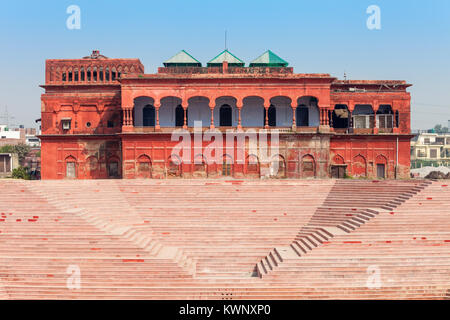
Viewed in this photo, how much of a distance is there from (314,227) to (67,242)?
9696mm

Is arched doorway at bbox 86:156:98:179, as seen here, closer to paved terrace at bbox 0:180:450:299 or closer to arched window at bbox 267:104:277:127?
paved terrace at bbox 0:180:450:299

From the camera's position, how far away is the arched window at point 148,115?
1193 inches

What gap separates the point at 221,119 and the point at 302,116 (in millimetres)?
5920

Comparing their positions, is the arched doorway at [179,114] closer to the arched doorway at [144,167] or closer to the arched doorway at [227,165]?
the arched doorway at [144,167]

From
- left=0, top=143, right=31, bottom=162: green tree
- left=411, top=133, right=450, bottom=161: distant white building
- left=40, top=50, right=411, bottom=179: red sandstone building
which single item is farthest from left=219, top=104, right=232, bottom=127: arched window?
left=411, top=133, right=450, bottom=161: distant white building

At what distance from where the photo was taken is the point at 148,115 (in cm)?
3041

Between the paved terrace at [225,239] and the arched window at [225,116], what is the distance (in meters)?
9.95

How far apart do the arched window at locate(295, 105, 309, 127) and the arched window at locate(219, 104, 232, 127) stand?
4.90 metres

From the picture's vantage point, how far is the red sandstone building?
28000mm

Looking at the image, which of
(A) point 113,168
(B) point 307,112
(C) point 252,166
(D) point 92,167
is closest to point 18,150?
(D) point 92,167

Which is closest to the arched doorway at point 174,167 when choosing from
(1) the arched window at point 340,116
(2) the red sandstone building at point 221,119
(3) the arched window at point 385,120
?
(2) the red sandstone building at point 221,119

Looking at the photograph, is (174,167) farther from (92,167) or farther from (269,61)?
(269,61)

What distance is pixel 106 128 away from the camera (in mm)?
31062
